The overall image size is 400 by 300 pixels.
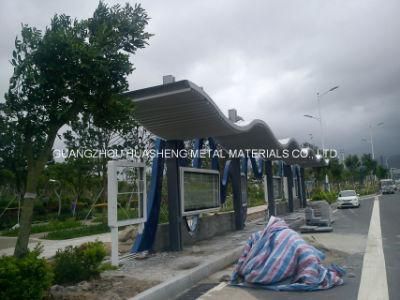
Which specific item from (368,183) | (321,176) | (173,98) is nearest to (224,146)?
(173,98)

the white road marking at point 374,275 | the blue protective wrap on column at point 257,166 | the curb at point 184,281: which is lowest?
the white road marking at point 374,275

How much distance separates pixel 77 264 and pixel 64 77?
2.99 metres

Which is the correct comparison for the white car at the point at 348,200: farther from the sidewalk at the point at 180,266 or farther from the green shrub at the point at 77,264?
the green shrub at the point at 77,264

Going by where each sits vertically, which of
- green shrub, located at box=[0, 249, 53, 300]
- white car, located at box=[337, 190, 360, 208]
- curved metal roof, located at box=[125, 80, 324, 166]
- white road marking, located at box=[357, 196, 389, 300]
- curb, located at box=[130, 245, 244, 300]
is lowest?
white road marking, located at box=[357, 196, 389, 300]

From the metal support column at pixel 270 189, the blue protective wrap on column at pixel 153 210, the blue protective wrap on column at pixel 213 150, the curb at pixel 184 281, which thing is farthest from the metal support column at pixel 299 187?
the curb at pixel 184 281

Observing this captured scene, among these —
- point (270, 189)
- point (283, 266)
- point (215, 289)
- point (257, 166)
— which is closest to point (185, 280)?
point (215, 289)

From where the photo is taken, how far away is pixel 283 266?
23.2ft

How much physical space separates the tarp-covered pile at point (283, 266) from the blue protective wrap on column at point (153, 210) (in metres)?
3.39

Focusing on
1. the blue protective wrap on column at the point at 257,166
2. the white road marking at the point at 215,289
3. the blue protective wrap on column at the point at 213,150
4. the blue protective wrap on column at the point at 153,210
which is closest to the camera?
the white road marking at the point at 215,289

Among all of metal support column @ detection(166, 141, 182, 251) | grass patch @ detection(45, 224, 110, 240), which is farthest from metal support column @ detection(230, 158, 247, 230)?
grass patch @ detection(45, 224, 110, 240)

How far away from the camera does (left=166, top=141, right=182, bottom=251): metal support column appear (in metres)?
11.0

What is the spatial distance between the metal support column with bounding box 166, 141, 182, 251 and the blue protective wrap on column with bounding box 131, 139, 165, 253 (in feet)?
0.90

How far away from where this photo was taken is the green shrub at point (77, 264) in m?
6.89

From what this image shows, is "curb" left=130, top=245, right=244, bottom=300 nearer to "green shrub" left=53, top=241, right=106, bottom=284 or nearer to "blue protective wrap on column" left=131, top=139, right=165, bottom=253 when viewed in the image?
"green shrub" left=53, top=241, right=106, bottom=284
